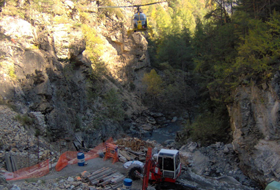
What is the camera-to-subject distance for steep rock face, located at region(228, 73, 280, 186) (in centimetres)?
1166

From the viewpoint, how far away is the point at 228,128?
19.2 m

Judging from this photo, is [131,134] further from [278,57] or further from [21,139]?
[278,57]

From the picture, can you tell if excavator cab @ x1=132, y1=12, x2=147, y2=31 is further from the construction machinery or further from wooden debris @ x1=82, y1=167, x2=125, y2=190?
wooden debris @ x1=82, y1=167, x2=125, y2=190

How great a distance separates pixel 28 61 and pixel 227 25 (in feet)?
53.2

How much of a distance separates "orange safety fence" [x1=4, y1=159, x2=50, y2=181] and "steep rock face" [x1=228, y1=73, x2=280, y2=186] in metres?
10.8

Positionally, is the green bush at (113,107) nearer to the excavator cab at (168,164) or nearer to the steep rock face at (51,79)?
the steep rock face at (51,79)

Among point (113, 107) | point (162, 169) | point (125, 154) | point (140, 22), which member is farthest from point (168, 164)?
point (113, 107)

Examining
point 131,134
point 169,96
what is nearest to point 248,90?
point 169,96

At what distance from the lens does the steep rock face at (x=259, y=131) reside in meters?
11.7

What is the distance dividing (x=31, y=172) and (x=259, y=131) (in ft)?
39.8

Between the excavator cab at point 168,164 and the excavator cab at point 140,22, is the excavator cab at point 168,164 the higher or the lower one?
the lower one

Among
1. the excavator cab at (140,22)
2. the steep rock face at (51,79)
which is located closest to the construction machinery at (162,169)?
the steep rock face at (51,79)

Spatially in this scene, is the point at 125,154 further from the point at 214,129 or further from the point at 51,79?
the point at 51,79

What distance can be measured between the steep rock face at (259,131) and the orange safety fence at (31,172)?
1078 cm
